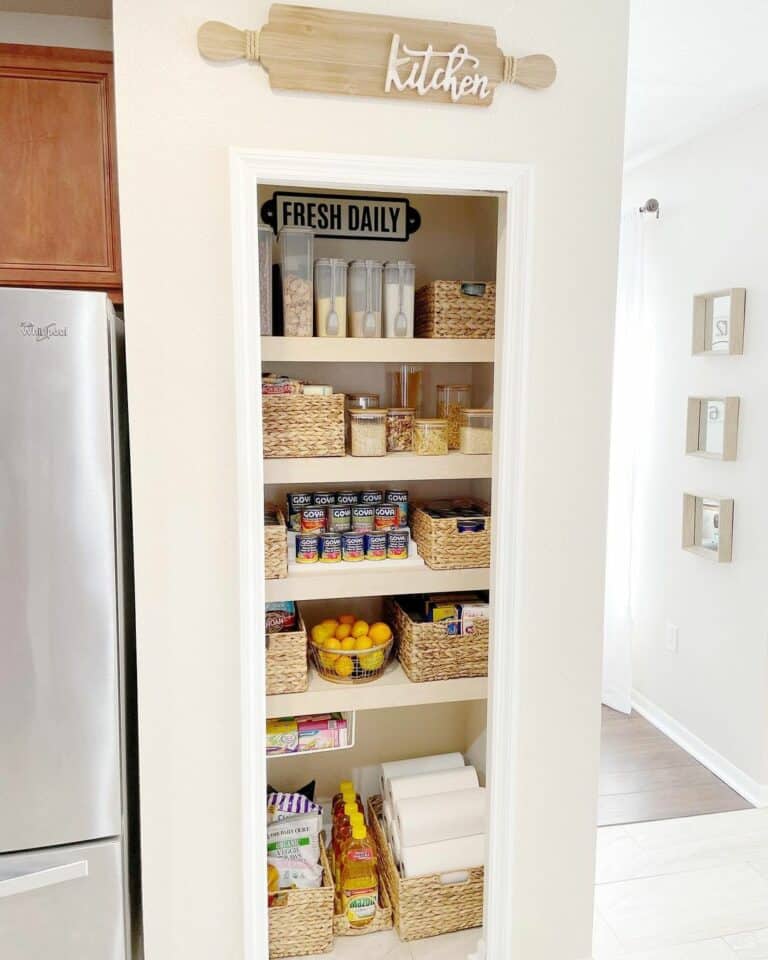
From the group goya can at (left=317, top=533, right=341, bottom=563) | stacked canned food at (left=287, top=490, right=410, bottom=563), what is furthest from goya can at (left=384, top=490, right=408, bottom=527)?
goya can at (left=317, top=533, right=341, bottom=563)

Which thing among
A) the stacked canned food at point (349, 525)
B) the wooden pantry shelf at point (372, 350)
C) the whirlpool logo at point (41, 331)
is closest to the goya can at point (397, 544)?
the stacked canned food at point (349, 525)

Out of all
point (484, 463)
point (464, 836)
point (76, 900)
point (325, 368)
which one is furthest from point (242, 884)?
point (325, 368)

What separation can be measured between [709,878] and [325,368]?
82.6 inches

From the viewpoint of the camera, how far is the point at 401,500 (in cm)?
222

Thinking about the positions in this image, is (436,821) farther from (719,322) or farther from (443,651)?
(719,322)

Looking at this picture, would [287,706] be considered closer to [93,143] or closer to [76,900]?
[76,900]

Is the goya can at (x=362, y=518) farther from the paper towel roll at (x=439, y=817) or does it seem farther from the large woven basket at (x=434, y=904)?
the large woven basket at (x=434, y=904)

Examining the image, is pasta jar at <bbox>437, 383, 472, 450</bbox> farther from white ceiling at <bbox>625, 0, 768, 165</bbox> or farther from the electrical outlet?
the electrical outlet

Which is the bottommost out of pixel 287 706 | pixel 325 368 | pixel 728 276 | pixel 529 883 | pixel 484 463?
pixel 529 883

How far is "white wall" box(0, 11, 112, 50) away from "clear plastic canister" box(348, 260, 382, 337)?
34.2 inches

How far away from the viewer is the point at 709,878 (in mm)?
2504

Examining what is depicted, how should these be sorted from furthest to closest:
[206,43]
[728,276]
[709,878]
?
[728,276] → [709,878] → [206,43]

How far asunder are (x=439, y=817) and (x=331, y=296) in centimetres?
145

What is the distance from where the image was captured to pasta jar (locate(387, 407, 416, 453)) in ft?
6.87
